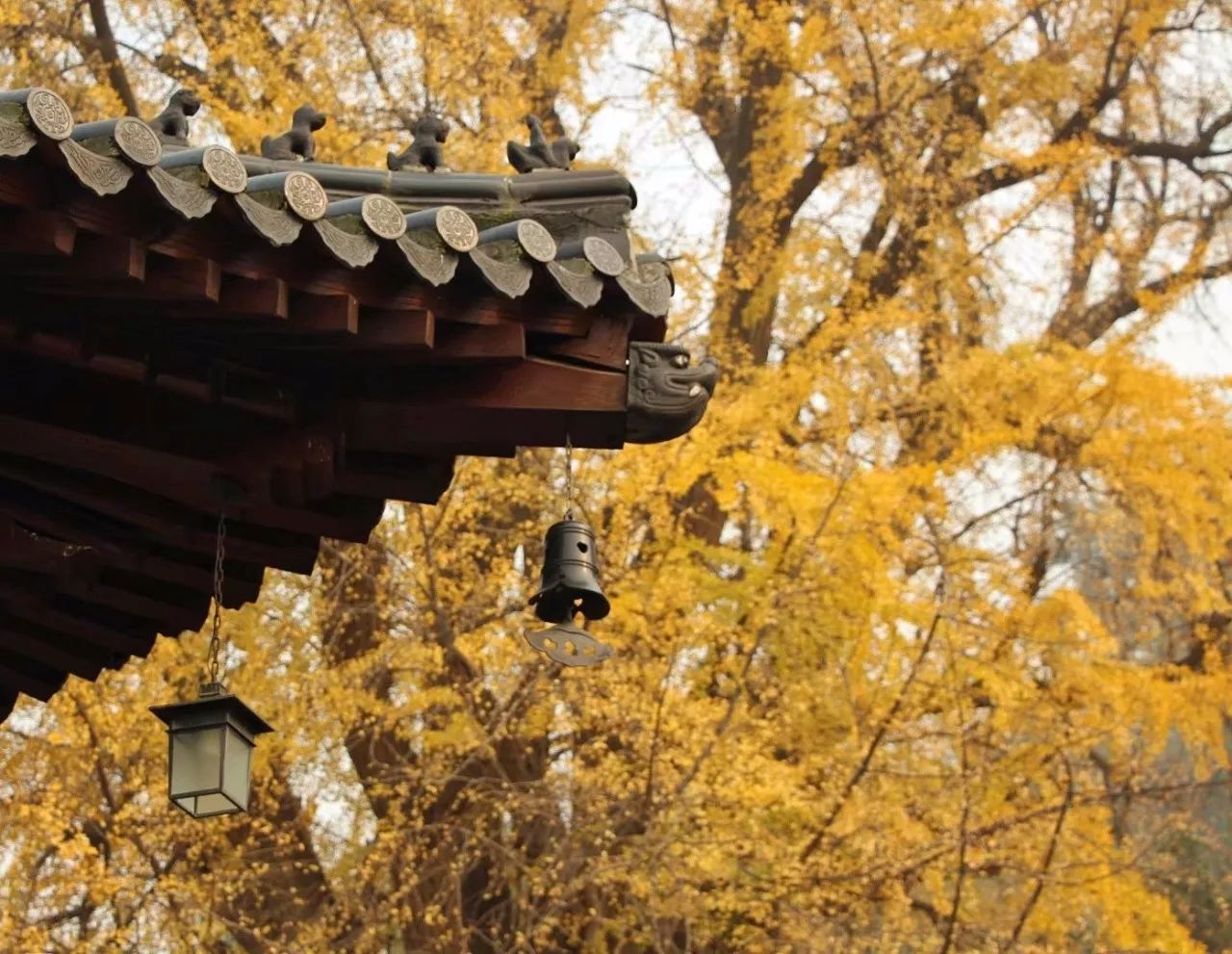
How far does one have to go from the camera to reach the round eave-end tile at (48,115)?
9.59 ft

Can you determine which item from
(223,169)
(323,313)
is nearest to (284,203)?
(223,169)

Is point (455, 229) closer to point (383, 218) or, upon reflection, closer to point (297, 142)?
point (383, 218)

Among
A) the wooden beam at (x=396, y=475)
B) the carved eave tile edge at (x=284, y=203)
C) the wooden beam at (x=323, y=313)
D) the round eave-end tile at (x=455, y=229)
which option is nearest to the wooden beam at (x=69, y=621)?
the wooden beam at (x=396, y=475)

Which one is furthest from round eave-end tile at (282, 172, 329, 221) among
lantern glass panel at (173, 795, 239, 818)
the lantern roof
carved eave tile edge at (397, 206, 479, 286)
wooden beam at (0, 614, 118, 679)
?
wooden beam at (0, 614, 118, 679)

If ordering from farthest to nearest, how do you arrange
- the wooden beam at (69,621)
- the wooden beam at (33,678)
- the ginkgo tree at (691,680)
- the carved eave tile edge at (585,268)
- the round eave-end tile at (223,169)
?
the ginkgo tree at (691,680)
the wooden beam at (33,678)
the wooden beam at (69,621)
the carved eave tile edge at (585,268)
the round eave-end tile at (223,169)

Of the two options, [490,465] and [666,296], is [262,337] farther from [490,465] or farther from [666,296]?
[490,465]

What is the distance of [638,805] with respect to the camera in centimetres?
1037

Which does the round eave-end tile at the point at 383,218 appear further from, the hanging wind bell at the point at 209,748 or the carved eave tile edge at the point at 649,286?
the hanging wind bell at the point at 209,748

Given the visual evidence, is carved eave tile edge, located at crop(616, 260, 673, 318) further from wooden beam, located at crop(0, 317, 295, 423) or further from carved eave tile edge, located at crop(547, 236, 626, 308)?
wooden beam, located at crop(0, 317, 295, 423)

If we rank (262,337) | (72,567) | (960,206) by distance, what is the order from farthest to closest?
(960,206) → (72,567) → (262,337)

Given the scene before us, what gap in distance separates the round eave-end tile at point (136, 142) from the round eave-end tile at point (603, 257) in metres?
0.92

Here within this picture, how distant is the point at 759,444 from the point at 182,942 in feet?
16.5

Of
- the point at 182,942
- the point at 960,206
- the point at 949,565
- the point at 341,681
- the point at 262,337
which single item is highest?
the point at 960,206

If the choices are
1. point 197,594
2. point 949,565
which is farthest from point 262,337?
point 949,565
